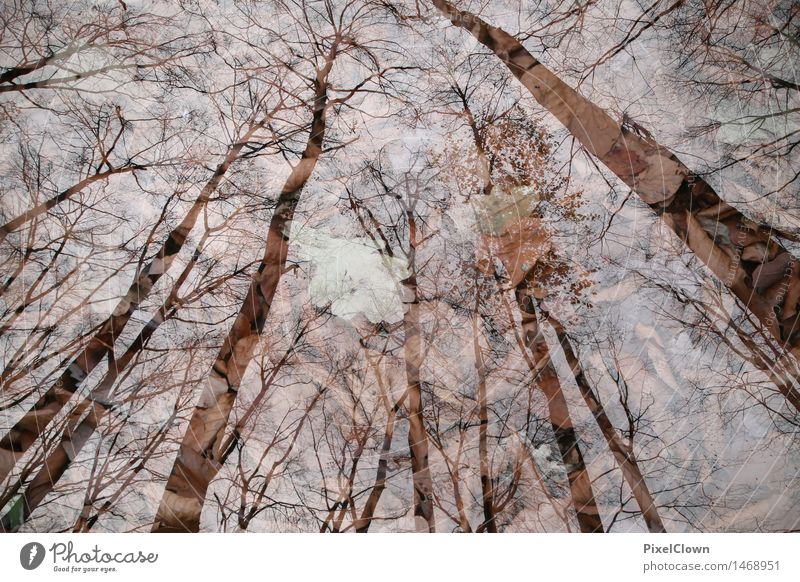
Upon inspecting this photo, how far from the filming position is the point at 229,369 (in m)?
1.90

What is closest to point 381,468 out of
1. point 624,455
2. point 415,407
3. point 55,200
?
point 415,407

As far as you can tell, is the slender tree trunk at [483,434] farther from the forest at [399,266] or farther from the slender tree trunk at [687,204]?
the slender tree trunk at [687,204]

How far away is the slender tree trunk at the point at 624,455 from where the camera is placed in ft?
5.97

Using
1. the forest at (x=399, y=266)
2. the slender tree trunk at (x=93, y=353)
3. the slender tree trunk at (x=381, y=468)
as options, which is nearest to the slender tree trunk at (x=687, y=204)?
the forest at (x=399, y=266)

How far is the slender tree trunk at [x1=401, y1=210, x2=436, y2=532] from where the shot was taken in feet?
6.00

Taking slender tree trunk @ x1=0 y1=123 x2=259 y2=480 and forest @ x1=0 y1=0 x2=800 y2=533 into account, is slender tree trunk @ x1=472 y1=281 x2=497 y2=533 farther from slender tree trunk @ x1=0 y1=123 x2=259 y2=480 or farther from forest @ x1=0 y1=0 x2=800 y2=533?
slender tree trunk @ x1=0 y1=123 x2=259 y2=480

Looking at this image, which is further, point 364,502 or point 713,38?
point 713,38

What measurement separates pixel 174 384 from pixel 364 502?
794 millimetres

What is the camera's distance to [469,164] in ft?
6.44

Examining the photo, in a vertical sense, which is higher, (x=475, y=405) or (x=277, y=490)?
(x=475, y=405)
